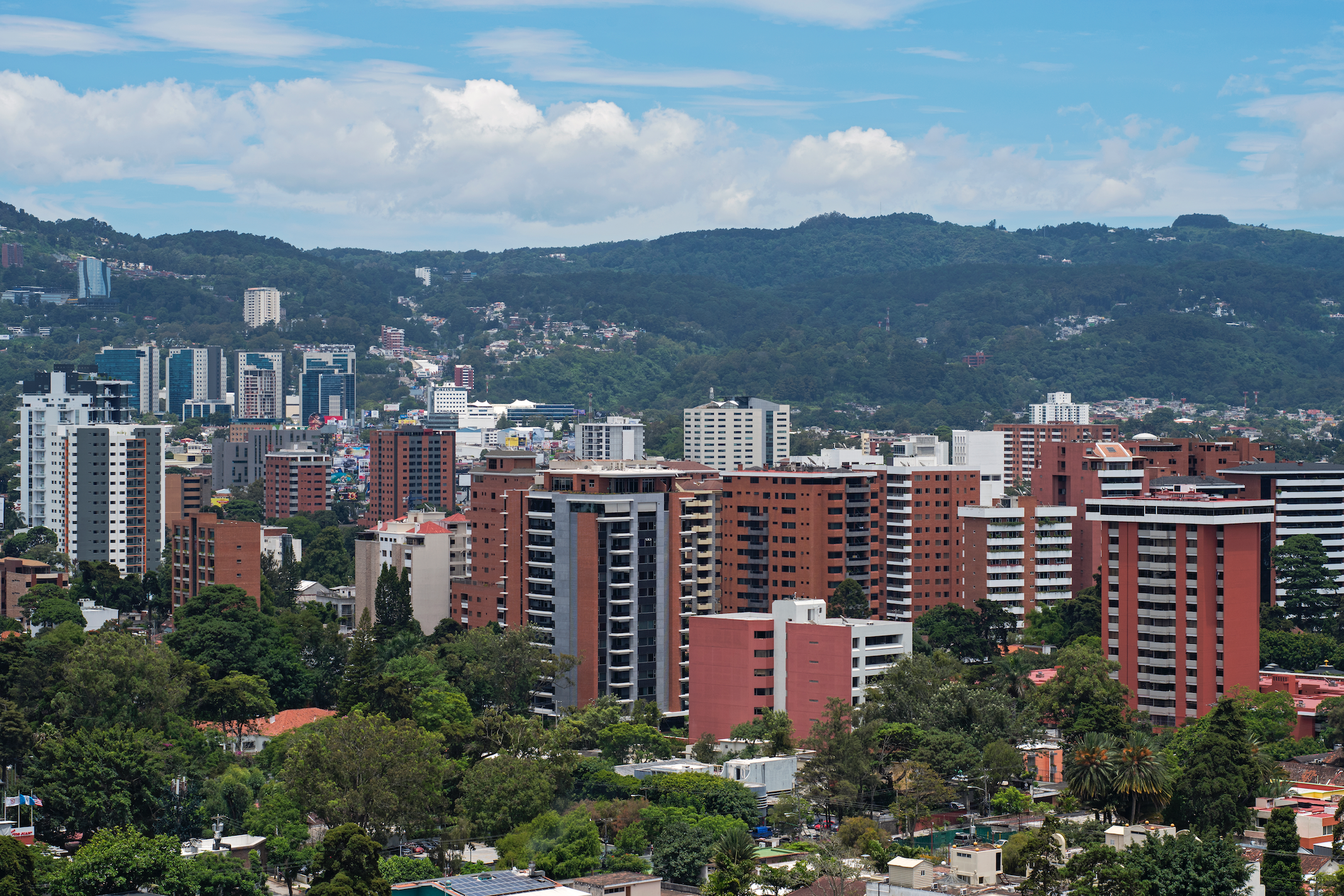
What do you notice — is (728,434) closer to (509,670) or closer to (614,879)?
(509,670)

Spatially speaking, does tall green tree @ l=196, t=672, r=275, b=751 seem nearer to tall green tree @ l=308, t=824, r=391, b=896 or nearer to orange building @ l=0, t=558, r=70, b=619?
tall green tree @ l=308, t=824, r=391, b=896

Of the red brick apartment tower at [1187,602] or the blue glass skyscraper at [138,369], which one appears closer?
the red brick apartment tower at [1187,602]

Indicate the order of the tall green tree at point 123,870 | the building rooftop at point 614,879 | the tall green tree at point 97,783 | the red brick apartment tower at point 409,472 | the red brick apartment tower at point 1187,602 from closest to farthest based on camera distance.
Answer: the tall green tree at point 123,870 < the building rooftop at point 614,879 < the tall green tree at point 97,783 < the red brick apartment tower at point 1187,602 < the red brick apartment tower at point 409,472

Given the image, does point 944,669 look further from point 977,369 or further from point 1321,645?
point 977,369

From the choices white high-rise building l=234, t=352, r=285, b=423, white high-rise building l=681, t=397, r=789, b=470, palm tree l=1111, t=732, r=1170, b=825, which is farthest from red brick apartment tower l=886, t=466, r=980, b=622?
white high-rise building l=234, t=352, r=285, b=423

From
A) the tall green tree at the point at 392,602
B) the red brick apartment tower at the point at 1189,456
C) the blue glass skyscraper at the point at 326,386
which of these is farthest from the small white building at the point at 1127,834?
the blue glass skyscraper at the point at 326,386

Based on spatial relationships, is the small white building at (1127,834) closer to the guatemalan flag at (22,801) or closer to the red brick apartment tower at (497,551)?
the guatemalan flag at (22,801)
